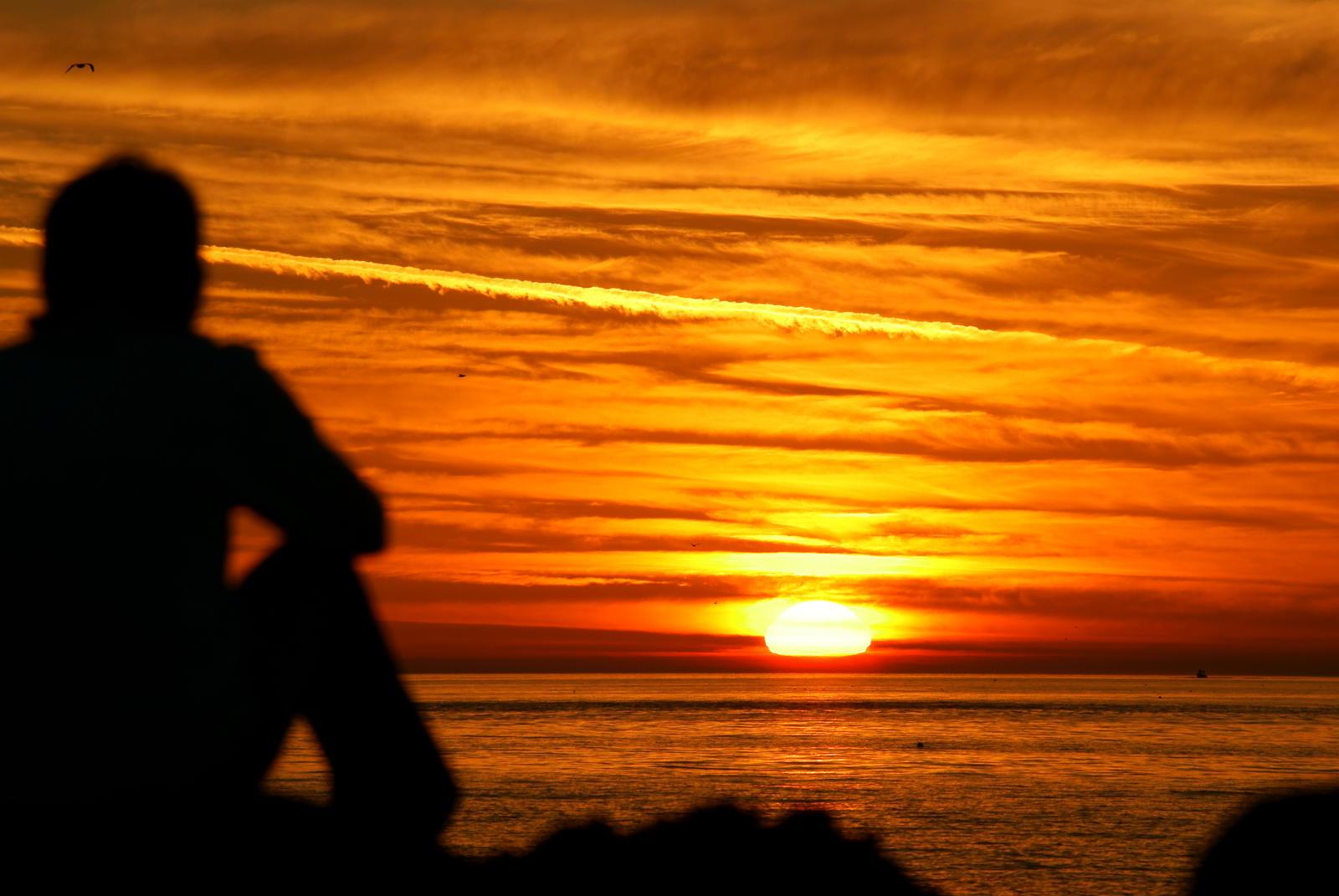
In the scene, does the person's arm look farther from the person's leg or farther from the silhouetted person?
the person's leg

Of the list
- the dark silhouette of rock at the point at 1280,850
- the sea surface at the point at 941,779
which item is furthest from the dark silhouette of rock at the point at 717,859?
the sea surface at the point at 941,779

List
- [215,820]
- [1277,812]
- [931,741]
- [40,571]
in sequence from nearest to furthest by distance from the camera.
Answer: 1. [40,571]
2. [215,820]
3. [1277,812]
4. [931,741]

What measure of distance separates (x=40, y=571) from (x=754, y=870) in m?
2.72

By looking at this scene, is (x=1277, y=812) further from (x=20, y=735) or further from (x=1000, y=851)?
(x=1000, y=851)

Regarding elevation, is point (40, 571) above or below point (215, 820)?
above

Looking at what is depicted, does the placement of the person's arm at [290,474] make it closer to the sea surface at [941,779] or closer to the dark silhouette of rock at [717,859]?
the dark silhouette of rock at [717,859]

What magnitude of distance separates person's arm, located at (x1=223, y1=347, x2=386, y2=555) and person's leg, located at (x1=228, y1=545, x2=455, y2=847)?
12 cm

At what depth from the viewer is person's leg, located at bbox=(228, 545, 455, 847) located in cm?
338

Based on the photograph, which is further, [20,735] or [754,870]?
[754,870]

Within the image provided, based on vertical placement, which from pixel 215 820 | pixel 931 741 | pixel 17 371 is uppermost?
pixel 17 371

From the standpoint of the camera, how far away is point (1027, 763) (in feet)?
330

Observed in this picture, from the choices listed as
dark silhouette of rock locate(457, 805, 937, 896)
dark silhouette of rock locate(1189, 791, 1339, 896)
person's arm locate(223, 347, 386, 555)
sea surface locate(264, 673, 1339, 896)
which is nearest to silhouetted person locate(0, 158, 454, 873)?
person's arm locate(223, 347, 386, 555)

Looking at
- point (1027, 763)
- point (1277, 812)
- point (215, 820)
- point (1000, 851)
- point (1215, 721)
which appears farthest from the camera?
point (1215, 721)

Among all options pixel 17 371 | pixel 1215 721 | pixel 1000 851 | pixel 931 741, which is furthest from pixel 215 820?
pixel 1215 721
